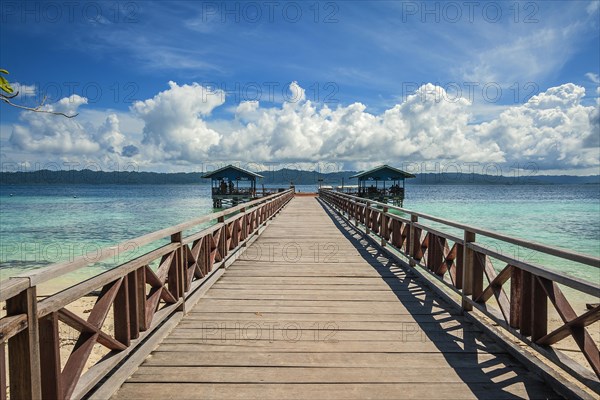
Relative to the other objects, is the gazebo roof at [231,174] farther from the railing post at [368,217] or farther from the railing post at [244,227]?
the railing post at [244,227]

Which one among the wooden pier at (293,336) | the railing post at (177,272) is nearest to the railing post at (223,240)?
the wooden pier at (293,336)

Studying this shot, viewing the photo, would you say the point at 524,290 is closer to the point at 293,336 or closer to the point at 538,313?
the point at 538,313

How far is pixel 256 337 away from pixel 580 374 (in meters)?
2.55

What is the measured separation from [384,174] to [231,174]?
598 inches

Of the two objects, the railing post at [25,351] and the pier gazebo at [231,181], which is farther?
the pier gazebo at [231,181]

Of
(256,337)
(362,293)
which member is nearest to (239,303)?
(256,337)

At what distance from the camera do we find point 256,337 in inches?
144

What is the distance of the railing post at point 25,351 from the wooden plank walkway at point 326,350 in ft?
2.90

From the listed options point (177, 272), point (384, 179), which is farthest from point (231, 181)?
point (177, 272)

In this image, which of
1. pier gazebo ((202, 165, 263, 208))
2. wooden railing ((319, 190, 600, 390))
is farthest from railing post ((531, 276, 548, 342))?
pier gazebo ((202, 165, 263, 208))

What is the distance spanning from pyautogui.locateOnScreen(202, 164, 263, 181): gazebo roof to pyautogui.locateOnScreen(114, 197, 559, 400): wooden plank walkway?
32313mm

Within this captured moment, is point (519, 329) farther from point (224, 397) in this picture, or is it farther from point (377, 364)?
point (224, 397)

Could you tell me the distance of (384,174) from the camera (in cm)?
3622

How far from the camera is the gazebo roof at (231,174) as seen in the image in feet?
123
